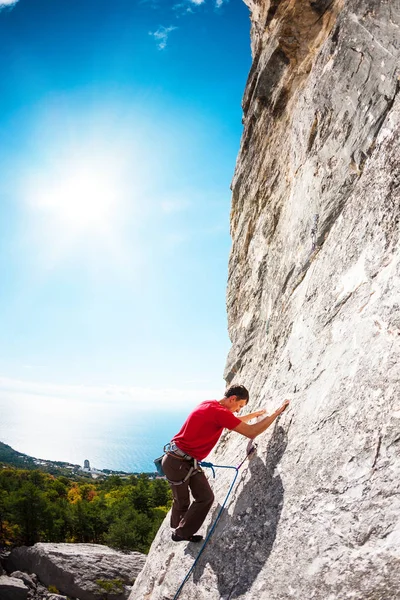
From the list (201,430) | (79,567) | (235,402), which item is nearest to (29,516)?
(79,567)

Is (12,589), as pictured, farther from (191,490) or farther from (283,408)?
(283,408)

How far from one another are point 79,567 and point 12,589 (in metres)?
2.30

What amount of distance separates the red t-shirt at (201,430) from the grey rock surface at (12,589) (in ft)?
31.8

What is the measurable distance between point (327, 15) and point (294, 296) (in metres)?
7.65

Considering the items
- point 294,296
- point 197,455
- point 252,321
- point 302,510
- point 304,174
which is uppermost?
point 304,174

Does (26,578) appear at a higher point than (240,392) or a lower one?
lower

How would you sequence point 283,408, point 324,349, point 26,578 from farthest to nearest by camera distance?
point 26,578
point 283,408
point 324,349

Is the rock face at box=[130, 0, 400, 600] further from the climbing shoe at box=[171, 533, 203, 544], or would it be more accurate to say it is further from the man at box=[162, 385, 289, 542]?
the man at box=[162, 385, 289, 542]

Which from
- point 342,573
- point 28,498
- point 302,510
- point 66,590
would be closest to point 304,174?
point 302,510

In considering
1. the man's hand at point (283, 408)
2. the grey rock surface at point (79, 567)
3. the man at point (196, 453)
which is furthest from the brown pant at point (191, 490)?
the grey rock surface at point (79, 567)

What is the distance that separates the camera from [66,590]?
12.1 metres

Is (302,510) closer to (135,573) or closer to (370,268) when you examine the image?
(370,268)

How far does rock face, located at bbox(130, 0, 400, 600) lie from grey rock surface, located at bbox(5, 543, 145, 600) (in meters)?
6.91

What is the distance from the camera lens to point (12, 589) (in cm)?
1113
